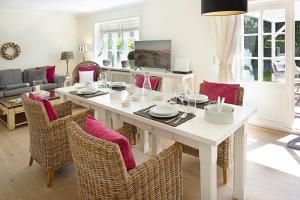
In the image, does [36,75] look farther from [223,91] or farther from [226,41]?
[223,91]

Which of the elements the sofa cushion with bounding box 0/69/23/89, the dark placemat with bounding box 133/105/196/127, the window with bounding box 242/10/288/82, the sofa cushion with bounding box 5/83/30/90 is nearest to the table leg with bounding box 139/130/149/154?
the dark placemat with bounding box 133/105/196/127

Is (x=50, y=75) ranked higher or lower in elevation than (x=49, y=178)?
higher

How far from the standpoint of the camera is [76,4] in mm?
5469

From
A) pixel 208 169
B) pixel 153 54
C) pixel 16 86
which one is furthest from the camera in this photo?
pixel 16 86

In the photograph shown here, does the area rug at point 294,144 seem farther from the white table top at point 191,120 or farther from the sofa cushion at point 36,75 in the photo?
the sofa cushion at point 36,75

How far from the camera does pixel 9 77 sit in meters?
5.39

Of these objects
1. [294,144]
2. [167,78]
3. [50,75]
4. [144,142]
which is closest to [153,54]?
[167,78]

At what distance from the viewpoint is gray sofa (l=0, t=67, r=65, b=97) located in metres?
5.02

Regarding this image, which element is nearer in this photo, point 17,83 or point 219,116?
point 219,116

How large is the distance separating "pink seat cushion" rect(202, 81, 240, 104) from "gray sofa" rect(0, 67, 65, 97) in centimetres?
416

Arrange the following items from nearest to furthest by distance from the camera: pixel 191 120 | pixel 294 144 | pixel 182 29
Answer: pixel 191 120
pixel 294 144
pixel 182 29

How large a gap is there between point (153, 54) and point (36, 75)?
2.88 meters

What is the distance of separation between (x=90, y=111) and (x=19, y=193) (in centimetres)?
101

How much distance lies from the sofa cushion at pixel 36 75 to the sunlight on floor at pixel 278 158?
190 inches
